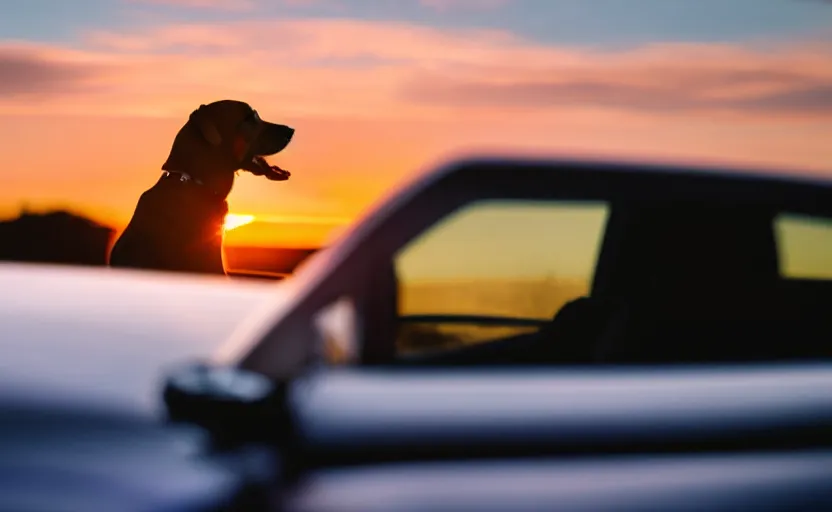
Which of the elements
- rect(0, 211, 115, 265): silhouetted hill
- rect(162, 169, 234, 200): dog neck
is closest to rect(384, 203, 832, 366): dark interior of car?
rect(162, 169, 234, 200): dog neck

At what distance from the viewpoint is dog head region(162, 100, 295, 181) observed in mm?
5777

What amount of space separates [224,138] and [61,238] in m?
1.14

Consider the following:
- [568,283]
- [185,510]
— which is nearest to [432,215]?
[185,510]

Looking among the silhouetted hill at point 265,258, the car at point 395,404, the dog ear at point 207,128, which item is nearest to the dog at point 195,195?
the dog ear at point 207,128

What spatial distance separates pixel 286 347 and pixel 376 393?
0.58 ft

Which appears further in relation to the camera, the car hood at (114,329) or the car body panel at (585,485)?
the car hood at (114,329)

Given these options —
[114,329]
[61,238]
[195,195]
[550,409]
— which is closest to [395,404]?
[550,409]

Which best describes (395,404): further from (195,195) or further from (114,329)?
(195,195)

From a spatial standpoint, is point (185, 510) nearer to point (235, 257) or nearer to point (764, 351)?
point (764, 351)

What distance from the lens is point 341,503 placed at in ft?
6.62

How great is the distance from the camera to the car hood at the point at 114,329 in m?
2.31

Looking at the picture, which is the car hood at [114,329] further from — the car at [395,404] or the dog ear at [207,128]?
the dog ear at [207,128]

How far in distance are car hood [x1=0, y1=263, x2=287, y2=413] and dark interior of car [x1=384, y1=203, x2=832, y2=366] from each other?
Result: 47cm

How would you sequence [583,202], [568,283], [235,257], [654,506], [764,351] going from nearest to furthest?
[654,506]
[583,202]
[764,351]
[568,283]
[235,257]
